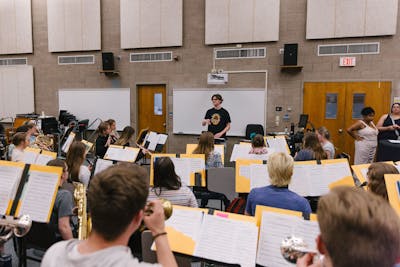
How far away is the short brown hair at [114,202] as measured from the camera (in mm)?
1150

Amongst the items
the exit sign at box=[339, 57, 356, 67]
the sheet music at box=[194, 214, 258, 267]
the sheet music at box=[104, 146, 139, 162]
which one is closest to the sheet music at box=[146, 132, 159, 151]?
the sheet music at box=[104, 146, 139, 162]

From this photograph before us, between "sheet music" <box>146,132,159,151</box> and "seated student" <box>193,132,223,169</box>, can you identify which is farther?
"sheet music" <box>146,132,159,151</box>

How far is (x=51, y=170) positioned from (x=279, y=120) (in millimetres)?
6572

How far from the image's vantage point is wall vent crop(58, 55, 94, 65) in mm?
9664

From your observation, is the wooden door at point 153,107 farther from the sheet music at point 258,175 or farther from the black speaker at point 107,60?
the sheet music at point 258,175

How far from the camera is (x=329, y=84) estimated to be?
785 cm

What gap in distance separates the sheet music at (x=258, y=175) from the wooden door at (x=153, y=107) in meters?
6.04

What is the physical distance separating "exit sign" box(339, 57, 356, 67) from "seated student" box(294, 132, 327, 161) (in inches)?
166

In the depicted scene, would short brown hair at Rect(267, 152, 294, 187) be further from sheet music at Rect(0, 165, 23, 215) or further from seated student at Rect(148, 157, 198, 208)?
sheet music at Rect(0, 165, 23, 215)

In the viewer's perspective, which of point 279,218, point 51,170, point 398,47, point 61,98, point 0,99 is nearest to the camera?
point 279,218

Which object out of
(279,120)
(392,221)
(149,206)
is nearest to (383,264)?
(392,221)

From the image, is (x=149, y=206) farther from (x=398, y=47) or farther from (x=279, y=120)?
(x=398, y=47)

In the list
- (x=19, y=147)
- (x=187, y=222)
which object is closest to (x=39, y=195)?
(x=187, y=222)

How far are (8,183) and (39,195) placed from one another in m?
0.34
